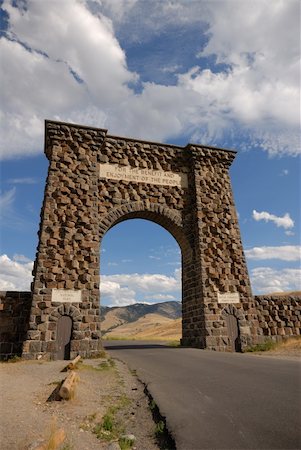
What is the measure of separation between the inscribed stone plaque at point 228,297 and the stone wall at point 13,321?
7592 mm

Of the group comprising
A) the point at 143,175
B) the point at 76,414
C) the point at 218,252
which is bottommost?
the point at 76,414

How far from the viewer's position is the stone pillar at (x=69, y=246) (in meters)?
12.5

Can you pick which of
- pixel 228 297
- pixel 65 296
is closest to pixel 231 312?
pixel 228 297

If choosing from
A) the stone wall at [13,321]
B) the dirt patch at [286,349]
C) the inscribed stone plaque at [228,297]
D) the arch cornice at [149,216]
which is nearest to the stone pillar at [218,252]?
the inscribed stone plaque at [228,297]

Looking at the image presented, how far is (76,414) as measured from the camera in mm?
4582

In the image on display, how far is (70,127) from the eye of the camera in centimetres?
1537

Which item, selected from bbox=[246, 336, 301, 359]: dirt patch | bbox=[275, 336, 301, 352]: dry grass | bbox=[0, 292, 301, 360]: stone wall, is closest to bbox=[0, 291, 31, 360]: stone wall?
bbox=[0, 292, 301, 360]: stone wall

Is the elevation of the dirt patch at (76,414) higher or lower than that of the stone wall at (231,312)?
lower

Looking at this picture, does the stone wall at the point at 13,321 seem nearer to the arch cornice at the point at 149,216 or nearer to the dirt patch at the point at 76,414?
the arch cornice at the point at 149,216

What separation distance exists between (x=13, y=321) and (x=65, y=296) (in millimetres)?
1932

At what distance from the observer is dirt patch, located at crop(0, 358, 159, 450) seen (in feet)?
12.2

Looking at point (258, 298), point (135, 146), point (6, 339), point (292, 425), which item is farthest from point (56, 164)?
point (292, 425)

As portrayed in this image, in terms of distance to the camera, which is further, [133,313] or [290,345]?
[133,313]

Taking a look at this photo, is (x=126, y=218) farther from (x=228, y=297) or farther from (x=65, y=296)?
(x=228, y=297)
